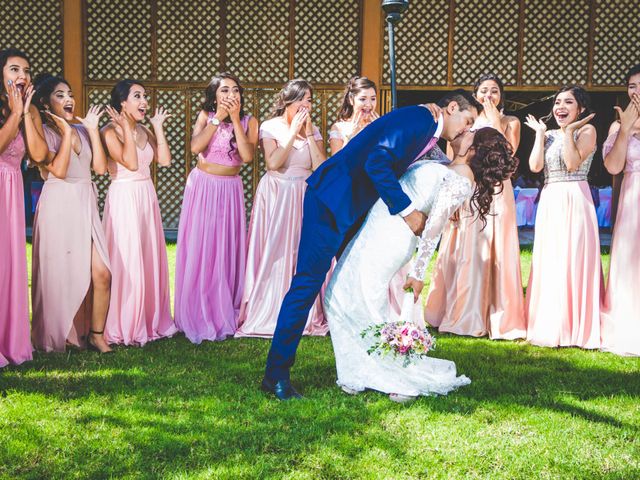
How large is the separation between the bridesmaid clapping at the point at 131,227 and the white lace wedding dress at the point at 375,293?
1952 millimetres

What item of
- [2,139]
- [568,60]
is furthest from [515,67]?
[2,139]

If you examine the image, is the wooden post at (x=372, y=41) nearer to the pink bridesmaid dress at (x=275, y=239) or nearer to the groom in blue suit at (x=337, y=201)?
the pink bridesmaid dress at (x=275, y=239)

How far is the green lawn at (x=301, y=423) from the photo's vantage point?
10.1 ft

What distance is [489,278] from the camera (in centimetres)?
587

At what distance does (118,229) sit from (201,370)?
144cm

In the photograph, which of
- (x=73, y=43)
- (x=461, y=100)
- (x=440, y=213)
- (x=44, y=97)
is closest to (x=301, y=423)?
(x=440, y=213)

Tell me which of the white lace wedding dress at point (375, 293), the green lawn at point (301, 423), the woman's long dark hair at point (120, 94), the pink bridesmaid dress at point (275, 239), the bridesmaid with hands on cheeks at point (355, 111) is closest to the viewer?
the green lawn at point (301, 423)

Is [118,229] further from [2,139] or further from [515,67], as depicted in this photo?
[515,67]

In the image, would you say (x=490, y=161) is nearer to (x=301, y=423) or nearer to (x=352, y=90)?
(x=301, y=423)

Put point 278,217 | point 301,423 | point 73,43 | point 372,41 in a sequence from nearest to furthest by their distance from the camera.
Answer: point 301,423 → point 278,217 → point 372,41 → point 73,43

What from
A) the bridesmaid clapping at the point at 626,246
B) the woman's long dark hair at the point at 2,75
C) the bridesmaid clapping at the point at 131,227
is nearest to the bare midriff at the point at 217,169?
the bridesmaid clapping at the point at 131,227

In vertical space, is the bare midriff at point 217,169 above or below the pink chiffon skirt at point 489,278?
above

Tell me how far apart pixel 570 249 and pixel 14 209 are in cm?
419

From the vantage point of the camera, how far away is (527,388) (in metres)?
4.27
